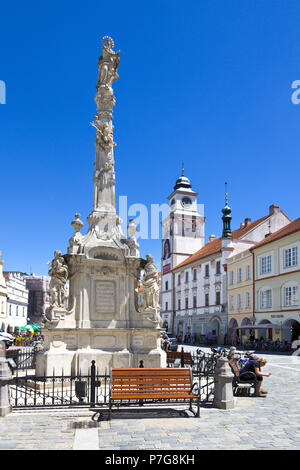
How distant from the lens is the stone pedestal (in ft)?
29.4

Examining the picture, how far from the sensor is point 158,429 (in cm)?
724

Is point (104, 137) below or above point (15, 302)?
above

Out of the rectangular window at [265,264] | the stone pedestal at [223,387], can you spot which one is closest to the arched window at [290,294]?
the rectangular window at [265,264]

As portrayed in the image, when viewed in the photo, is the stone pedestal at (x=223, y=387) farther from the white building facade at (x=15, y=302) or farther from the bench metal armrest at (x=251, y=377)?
the white building facade at (x=15, y=302)

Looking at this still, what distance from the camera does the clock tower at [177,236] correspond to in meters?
67.0

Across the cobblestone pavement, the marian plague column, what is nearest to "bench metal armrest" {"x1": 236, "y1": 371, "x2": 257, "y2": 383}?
the cobblestone pavement

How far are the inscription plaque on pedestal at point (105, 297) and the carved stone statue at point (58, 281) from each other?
1.01 metres

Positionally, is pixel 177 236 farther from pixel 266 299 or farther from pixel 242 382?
pixel 242 382

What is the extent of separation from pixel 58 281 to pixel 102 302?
146cm

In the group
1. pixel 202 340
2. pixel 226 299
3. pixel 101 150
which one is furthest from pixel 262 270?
pixel 101 150

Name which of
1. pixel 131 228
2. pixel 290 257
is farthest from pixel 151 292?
pixel 290 257

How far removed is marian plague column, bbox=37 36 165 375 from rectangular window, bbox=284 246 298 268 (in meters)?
22.3

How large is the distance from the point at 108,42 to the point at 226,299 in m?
35.4
